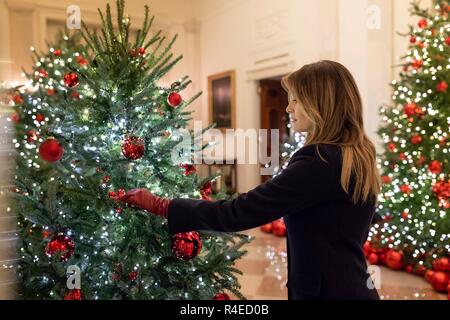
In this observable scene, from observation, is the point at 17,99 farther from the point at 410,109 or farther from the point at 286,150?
the point at 410,109

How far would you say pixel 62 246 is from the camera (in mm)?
2053

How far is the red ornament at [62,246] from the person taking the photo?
6.70 ft

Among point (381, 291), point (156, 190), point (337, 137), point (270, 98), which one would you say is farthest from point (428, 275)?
point (270, 98)

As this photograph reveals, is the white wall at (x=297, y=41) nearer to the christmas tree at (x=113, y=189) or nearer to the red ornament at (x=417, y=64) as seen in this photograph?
the red ornament at (x=417, y=64)

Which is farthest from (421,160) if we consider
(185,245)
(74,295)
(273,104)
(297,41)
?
(273,104)

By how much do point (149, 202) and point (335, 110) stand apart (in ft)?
2.24

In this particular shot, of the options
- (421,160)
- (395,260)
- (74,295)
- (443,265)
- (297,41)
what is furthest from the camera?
(297,41)

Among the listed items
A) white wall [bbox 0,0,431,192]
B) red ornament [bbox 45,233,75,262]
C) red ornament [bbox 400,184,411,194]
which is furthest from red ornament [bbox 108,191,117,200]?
white wall [bbox 0,0,431,192]

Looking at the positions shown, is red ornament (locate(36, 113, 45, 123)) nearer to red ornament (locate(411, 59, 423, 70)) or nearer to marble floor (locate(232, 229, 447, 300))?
marble floor (locate(232, 229, 447, 300))

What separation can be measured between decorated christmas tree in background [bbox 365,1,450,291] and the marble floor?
0.14m

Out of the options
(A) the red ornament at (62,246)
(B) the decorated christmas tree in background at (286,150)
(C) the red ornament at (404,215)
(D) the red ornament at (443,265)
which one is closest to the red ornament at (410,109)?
(C) the red ornament at (404,215)

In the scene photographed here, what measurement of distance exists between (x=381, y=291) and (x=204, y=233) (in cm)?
254

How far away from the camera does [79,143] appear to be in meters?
2.21

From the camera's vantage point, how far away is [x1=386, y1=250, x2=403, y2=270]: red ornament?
469 cm
